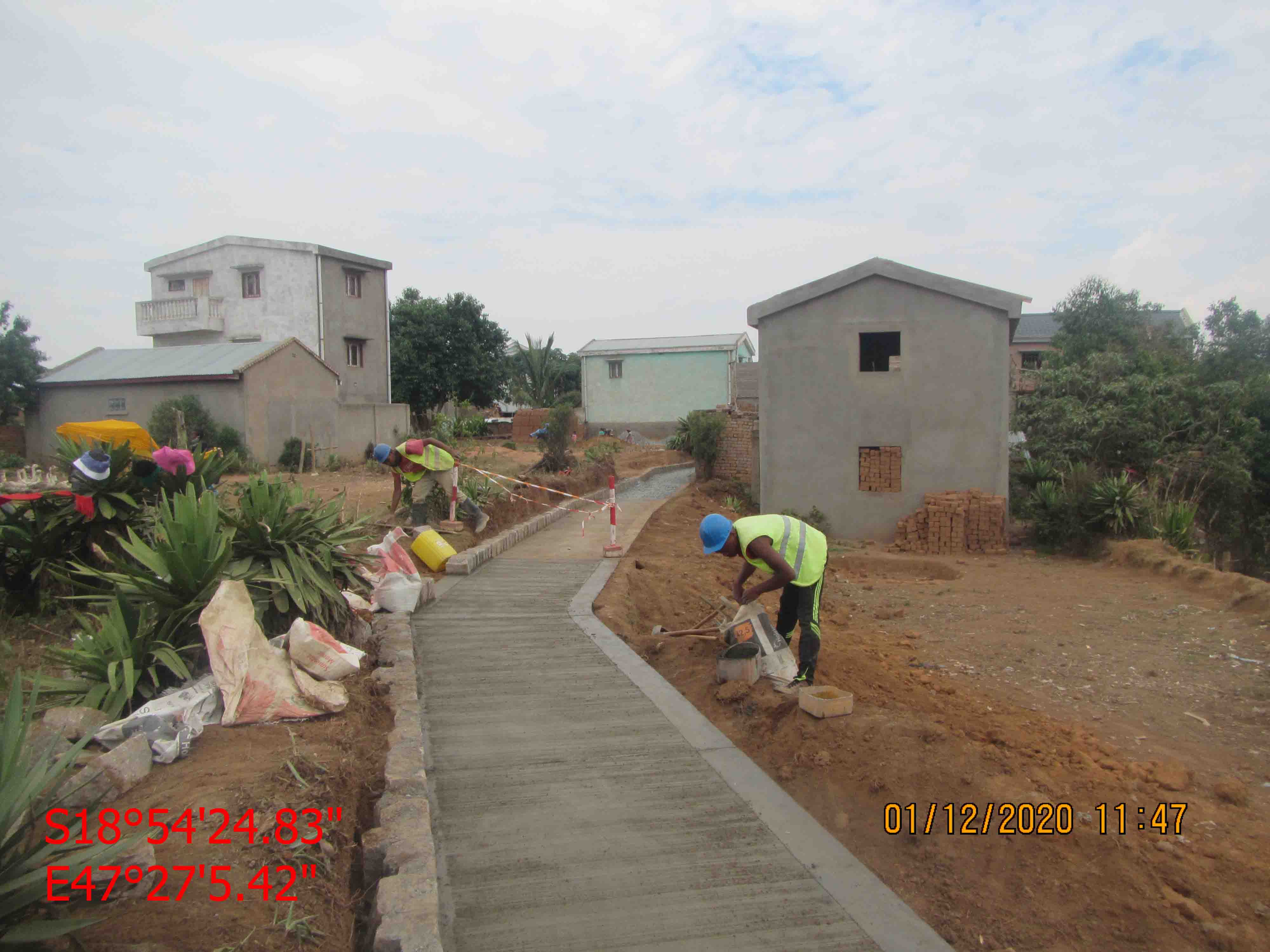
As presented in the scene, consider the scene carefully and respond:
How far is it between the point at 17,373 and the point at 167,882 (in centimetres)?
2972

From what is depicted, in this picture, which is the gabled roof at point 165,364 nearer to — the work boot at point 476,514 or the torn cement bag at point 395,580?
the work boot at point 476,514

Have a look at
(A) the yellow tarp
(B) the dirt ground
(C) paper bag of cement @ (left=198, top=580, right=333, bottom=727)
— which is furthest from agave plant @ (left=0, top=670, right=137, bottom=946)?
(A) the yellow tarp

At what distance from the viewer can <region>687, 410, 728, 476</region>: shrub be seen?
2461 cm

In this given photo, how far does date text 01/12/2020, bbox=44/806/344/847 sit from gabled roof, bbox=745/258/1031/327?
48.1 ft

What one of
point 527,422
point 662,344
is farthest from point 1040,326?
point 527,422

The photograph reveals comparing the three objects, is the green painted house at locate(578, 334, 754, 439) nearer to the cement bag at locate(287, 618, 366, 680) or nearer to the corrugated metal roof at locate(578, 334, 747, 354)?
the corrugated metal roof at locate(578, 334, 747, 354)

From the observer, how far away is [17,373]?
89.9 ft

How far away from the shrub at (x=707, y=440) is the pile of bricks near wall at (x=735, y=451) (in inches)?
7.2

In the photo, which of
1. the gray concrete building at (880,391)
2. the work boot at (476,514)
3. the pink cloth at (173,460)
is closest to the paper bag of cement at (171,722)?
the pink cloth at (173,460)

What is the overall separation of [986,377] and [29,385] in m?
26.4

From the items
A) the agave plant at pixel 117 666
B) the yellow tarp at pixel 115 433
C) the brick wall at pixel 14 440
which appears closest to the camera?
the agave plant at pixel 117 666

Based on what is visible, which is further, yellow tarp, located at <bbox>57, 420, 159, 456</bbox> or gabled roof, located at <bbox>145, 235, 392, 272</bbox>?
gabled roof, located at <bbox>145, 235, 392, 272</bbox>

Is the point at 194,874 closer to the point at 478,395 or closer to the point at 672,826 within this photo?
the point at 672,826

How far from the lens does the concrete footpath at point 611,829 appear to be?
354cm
